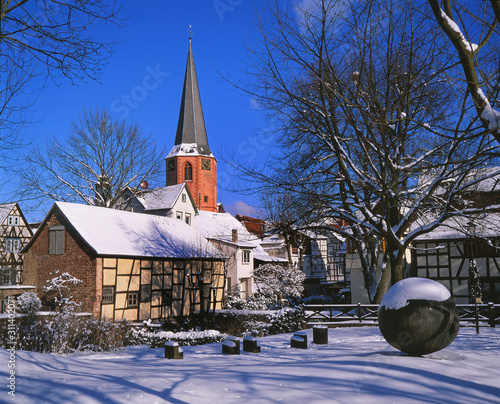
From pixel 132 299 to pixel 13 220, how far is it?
19.6 m

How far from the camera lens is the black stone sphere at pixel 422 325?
926cm

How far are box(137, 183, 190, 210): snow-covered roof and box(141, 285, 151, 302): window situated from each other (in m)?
14.6

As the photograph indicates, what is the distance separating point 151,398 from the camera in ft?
20.2

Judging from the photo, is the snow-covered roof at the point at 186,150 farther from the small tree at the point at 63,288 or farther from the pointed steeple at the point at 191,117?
the small tree at the point at 63,288

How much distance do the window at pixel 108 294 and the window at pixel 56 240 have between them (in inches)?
138

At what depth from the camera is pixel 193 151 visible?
66.1 meters

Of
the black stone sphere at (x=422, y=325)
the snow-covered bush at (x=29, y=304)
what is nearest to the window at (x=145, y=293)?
the snow-covered bush at (x=29, y=304)

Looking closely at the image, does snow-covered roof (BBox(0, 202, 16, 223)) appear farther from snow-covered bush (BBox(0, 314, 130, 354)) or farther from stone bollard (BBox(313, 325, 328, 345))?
stone bollard (BBox(313, 325, 328, 345))

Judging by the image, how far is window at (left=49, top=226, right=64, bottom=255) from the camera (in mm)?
25969

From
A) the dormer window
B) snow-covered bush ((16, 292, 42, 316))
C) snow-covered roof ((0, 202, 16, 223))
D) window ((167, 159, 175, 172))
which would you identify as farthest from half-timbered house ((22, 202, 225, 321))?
window ((167, 159, 175, 172))

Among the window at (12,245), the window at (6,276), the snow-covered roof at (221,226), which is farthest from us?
the snow-covered roof at (221,226)

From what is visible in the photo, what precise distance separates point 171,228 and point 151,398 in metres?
27.8

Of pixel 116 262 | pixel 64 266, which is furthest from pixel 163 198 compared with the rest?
pixel 64 266

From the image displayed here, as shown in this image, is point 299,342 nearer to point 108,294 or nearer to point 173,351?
point 173,351
